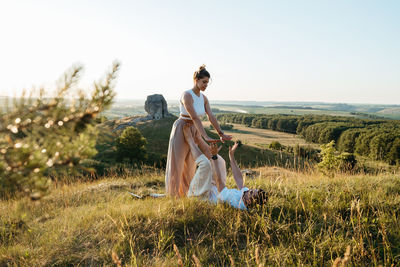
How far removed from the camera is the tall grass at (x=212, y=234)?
305 cm

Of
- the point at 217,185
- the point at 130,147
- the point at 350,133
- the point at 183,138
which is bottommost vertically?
the point at 350,133

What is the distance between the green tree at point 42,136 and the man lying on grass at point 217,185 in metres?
2.89

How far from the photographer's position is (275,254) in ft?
10.1

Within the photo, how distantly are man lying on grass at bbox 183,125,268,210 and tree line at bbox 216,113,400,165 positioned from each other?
6.47 m

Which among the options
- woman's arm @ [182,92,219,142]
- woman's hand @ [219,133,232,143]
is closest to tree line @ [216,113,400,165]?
woman's hand @ [219,133,232,143]

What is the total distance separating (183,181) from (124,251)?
8.86 ft

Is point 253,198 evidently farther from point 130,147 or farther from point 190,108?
point 130,147

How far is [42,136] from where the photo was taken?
1.85 m

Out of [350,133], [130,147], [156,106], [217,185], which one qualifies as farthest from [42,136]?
[350,133]

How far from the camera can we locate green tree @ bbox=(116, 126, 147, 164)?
39.4 meters

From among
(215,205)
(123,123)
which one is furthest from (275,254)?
(123,123)

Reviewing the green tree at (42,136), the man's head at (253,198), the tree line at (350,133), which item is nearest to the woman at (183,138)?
the man's head at (253,198)

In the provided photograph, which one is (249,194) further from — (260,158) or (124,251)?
(260,158)

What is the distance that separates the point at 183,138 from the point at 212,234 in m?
2.46
